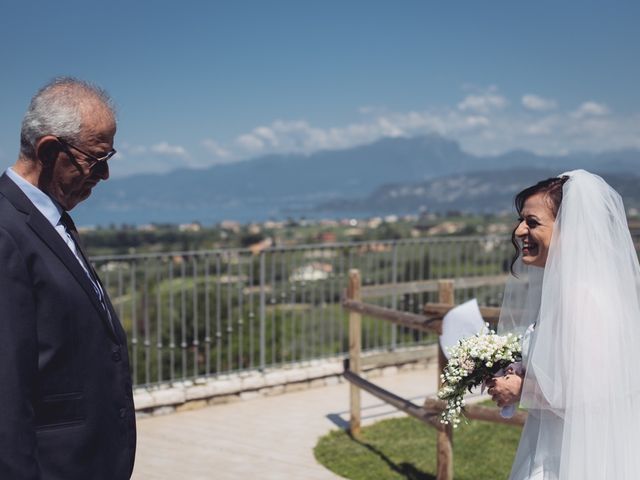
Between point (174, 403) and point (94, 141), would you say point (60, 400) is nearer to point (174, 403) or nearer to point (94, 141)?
point (94, 141)

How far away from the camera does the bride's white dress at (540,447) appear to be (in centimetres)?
304

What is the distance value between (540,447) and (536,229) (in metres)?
0.91

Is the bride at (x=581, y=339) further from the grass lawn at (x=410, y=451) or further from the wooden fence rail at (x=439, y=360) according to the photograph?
the grass lawn at (x=410, y=451)

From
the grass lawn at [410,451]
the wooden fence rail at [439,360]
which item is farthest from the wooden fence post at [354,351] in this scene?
the grass lawn at [410,451]

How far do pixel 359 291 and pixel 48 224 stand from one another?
532cm

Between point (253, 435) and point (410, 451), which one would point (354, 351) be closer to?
point (410, 451)

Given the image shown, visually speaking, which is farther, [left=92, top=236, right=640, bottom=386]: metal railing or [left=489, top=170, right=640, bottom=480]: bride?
[left=92, top=236, right=640, bottom=386]: metal railing

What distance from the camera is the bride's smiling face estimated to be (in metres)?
3.09

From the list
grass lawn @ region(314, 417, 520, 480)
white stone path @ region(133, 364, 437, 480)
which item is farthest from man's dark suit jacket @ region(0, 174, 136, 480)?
grass lawn @ region(314, 417, 520, 480)

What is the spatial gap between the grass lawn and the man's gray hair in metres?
4.48

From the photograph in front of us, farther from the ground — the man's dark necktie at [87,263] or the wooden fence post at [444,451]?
the man's dark necktie at [87,263]

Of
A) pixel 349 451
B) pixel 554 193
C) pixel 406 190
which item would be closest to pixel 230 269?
pixel 349 451

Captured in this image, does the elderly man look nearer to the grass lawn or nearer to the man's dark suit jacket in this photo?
the man's dark suit jacket

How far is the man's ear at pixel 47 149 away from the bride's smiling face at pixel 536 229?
189 cm
